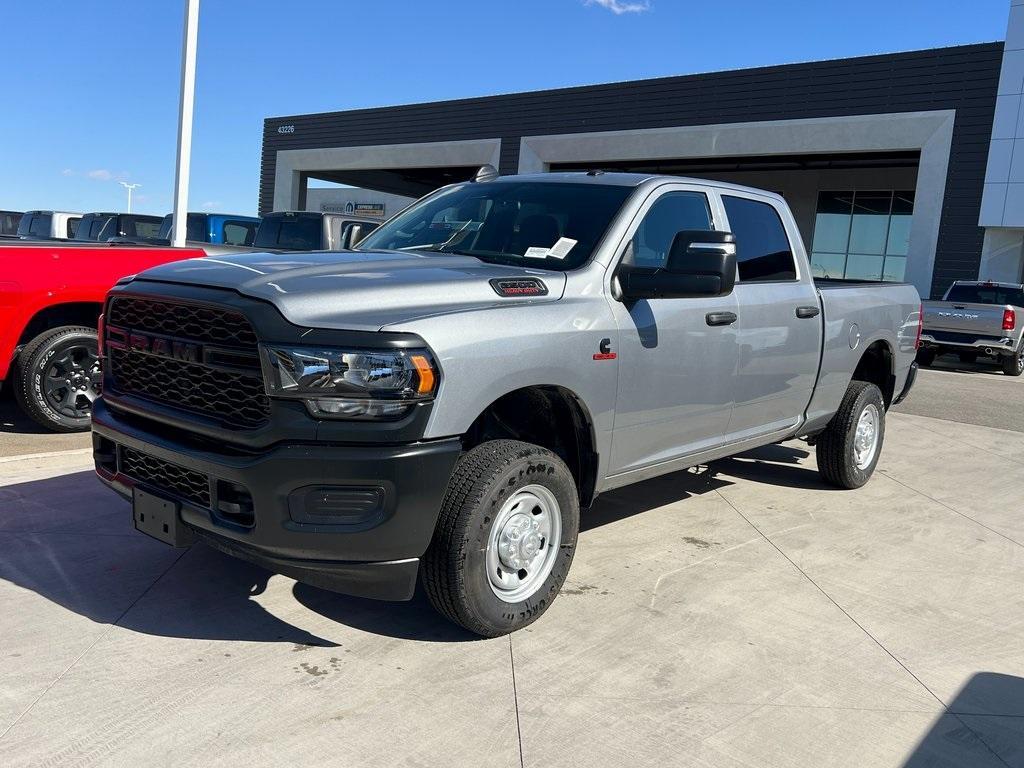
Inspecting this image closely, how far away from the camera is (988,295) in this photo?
1730 cm

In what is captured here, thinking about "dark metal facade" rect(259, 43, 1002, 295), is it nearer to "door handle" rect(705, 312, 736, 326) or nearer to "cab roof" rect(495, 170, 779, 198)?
"cab roof" rect(495, 170, 779, 198)

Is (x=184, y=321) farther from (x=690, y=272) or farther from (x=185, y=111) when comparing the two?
(x=185, y=111)

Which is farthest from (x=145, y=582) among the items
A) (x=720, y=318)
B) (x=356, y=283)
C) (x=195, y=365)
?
(x=720, y=318)

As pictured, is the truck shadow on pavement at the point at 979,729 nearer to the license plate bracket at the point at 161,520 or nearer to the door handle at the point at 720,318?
the door handle at the point at 720,318

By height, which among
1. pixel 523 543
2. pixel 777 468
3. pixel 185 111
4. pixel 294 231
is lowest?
pixel 777 468

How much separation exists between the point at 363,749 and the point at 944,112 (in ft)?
75.6

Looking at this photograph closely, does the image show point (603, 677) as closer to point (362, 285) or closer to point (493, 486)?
point (493, 486)

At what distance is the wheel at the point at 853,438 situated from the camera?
633 centimetres

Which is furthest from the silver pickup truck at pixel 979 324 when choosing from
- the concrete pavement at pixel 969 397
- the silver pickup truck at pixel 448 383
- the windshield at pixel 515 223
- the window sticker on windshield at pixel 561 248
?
the window sticker on windshield at pixel 561 248

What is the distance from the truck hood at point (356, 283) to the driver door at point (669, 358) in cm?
53

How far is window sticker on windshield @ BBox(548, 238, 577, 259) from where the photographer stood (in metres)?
4.19

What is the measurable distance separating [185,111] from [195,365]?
8384 mm

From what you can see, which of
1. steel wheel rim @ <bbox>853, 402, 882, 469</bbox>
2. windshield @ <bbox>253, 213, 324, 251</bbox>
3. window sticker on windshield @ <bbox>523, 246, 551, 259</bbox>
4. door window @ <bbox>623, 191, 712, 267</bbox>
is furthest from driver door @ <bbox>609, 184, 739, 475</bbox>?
windshield @ <bbox>253, 213, 324, 251</bbox>

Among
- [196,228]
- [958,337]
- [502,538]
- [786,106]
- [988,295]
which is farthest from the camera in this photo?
[786,106]
